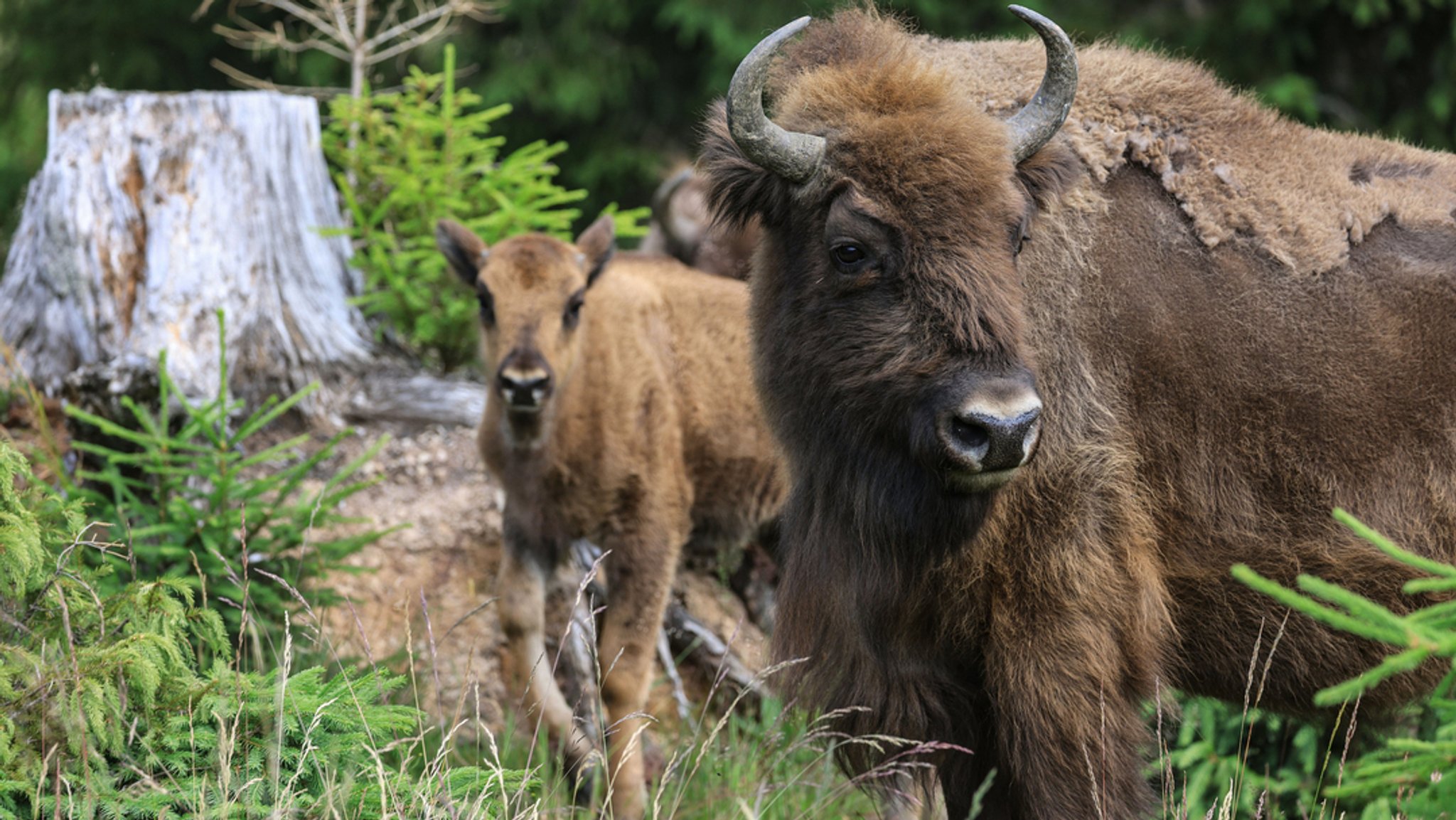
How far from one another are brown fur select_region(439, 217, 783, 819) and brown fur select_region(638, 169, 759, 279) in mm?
2364

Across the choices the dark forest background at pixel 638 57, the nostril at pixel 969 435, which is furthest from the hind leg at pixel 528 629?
the dark forest background at pixel 638 57

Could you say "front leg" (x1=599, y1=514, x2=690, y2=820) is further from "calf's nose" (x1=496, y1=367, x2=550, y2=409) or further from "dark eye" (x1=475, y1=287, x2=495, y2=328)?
"dark eye" (x1=475, y1=287, x2=495, y2=328)

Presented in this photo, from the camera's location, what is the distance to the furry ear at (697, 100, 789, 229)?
424cm

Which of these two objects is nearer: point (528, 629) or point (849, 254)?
point (849, 254)

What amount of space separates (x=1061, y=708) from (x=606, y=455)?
332cm

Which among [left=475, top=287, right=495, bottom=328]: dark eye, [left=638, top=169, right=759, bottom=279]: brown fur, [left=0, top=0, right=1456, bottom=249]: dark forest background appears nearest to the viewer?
[left=475, top=287, right=495, bottom=328]: dark eye

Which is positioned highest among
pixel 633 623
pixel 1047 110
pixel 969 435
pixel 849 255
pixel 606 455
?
pixel 1047 110

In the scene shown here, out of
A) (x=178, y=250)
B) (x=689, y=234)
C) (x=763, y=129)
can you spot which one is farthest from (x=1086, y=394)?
(x=689, y=234)

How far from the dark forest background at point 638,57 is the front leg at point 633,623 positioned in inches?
248

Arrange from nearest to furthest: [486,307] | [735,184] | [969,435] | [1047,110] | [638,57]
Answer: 1. [969,435]
2. [1047,110]
3. [735,184]
4. [486,307]
5. [638,57]

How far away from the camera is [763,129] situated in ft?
12.9

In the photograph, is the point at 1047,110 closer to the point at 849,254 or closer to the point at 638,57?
the point at 849,254

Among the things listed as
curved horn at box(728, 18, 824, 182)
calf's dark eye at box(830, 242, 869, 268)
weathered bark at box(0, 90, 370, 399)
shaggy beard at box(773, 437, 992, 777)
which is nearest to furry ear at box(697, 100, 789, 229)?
curved horn at box(728, 18, 824, 182)

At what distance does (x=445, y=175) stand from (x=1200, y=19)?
789 cm
